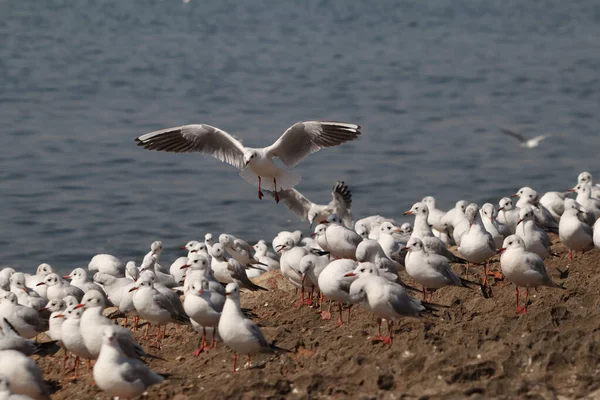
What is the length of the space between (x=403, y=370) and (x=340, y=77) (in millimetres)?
28009

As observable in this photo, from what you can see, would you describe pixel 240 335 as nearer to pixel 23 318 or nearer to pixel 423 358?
pixel 423 358

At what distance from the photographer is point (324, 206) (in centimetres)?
1695

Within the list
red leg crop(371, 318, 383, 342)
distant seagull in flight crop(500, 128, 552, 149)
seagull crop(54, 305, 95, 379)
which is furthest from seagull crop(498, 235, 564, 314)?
distant seagull in flight crop(500, 128, 552, 149)

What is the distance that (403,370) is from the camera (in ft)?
26.9

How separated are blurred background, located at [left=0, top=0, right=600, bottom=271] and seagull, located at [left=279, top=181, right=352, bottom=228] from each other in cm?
244

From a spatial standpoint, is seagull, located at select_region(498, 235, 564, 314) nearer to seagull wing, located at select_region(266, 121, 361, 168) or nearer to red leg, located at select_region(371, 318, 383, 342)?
red leg, located at select_region(371, 318, 383, 342)

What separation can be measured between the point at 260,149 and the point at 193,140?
0.94 meters

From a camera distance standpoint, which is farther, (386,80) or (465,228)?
(386,80)

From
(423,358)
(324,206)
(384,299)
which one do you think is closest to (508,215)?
(324,206)

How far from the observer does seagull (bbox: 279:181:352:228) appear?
1628 cm

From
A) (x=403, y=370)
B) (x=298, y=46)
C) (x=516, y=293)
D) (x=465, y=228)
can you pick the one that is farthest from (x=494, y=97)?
(x=403, y=370)

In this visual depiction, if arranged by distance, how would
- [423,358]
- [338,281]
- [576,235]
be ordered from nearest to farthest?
[423,358]
[338,281]
[576,235]

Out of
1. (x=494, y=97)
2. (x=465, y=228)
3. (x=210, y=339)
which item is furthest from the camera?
(x=494, y=97)

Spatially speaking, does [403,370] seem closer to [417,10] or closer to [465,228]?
[465,228]
